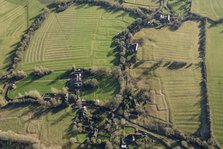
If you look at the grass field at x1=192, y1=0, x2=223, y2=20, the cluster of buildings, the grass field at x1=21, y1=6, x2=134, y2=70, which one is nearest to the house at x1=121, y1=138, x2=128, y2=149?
the cluster of buildings

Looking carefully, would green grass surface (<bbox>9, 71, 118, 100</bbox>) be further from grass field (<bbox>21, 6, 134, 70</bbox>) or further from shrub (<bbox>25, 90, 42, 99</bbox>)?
grass field (<bbox>21, 6, 134, 70</bbox>)

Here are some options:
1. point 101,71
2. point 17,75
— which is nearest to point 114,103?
point 101,71

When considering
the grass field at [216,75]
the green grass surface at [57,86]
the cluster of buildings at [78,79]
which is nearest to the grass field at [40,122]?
the green grass surface at [57,86]

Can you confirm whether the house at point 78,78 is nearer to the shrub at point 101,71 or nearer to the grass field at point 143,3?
the shrub at point 101,71

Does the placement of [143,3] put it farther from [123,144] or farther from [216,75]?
[123,144]

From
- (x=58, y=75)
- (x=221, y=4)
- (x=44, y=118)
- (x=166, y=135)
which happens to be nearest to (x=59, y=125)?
(x=44, y=118)

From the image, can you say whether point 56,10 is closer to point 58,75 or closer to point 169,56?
point 58,75
